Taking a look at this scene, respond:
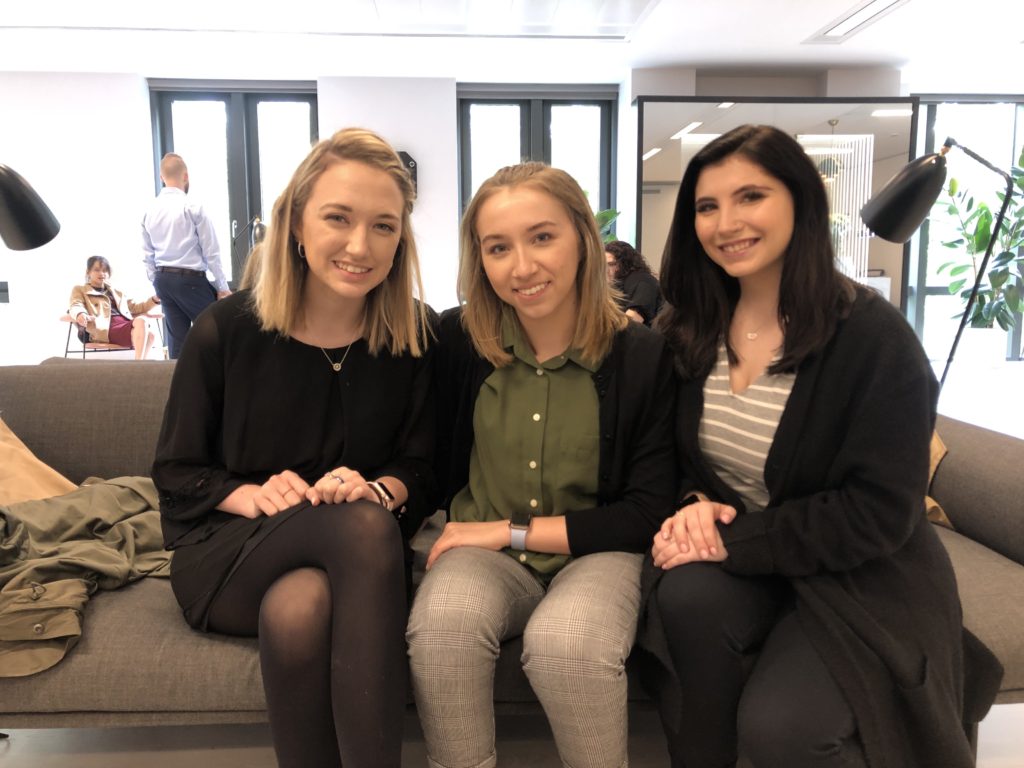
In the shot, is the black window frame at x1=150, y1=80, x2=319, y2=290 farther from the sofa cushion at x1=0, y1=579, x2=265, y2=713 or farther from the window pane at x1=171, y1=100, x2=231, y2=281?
the sofa cushion at x1=0, y1=579, x2=265, y2=713

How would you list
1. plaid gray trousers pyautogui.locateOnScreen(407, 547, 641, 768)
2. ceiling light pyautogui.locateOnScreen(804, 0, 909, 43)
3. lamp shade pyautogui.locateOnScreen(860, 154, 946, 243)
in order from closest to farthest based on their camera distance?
1. plaid gray trousers pyautogui.locateOnScreen(407, 547, 641, 768)
2. lamp shade pyautogui.locateOnScreen(860, 154, 946, 243)
3. ceiling light pyautogui.locateOnScreen(804, 0, 909, 43)

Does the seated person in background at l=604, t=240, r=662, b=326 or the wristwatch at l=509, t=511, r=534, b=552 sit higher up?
the seated person in background at l=604, t=240, r=662, b=326

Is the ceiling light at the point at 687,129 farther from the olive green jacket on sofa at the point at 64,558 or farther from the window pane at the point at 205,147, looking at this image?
the olive green jacket on sofa at the point at 64,558

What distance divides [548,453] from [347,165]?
0.65 m

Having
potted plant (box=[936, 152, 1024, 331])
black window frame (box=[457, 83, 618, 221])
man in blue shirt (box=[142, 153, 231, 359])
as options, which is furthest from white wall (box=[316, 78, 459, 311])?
potted plant (box=[936, 152, 1024, 331])

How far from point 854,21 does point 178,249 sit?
4870 millimetres

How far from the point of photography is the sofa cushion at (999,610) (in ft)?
4.21

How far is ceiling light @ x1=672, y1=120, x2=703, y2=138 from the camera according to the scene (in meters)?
5.91

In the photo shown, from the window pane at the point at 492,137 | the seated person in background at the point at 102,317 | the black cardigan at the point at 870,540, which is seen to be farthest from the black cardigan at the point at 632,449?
→ the window pane at the point at 492,137

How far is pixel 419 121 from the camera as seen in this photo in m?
6.32

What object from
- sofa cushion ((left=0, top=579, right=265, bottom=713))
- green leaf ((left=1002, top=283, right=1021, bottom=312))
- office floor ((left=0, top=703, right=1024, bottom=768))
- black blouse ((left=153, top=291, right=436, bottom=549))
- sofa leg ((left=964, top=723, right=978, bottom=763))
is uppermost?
green leaf ((left=1002, top=283, right=1021, bottom=312))

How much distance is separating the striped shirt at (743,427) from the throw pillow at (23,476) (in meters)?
1.51

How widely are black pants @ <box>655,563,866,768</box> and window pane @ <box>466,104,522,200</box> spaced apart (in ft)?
19.8

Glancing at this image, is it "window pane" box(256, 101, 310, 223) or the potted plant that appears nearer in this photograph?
the potted plant
